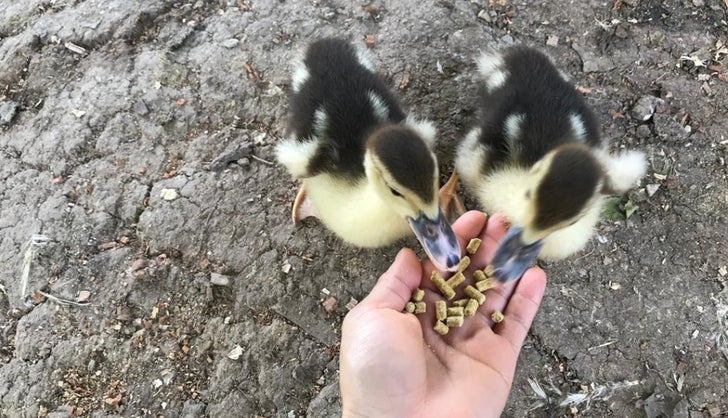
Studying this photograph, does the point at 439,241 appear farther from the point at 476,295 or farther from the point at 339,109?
the point at 339,109

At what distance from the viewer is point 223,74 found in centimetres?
328

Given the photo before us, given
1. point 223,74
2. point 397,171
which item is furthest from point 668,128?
point 223,74

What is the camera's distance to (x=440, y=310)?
2398 millimetres

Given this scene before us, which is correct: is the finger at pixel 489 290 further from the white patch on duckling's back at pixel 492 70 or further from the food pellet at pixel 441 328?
the white patch on duckling's back at pixel 492 70

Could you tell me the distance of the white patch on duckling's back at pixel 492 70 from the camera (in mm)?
2752

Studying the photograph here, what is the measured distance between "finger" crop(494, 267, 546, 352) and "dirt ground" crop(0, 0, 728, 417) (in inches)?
12.7

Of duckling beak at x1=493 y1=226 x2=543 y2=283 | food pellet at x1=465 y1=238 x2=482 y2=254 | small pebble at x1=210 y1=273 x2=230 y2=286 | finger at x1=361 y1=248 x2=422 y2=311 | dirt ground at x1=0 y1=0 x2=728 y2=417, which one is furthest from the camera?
small pebble at x1=210 y1=273 x2=230 y2=286

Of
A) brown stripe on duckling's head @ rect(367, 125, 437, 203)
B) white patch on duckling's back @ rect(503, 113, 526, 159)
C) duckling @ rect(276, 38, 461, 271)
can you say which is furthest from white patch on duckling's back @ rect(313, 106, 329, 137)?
white patch on duckling's back @ rect(503, 113, 526, 159)

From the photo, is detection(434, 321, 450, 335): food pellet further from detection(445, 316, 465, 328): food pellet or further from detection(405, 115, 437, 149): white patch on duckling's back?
detection(405, 115, 437, 149): white patch on duckling's back

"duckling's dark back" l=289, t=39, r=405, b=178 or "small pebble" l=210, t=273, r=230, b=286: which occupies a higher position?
"duckling's dark back" l=289, t=39, r=405, b=178

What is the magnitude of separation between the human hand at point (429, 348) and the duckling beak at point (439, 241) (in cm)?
20

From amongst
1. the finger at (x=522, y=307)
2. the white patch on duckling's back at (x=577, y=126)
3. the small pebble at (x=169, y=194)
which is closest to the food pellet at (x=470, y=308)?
the finger at (x=522, y=307)

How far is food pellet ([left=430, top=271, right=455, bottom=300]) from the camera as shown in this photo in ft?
8.08

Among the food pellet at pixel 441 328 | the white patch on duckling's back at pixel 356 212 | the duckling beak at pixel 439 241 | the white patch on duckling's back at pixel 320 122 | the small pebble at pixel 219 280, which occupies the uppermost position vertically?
the white patch on duckling's back at pixel 320 122
